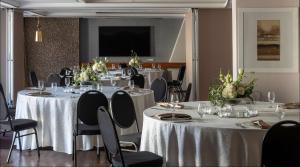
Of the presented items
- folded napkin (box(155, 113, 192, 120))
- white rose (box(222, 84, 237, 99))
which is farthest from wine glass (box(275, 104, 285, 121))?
folded napkin (box(155, 113, 192, 120))

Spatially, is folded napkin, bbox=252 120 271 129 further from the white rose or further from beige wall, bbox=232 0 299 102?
beige wall, bbox=232 0 299 102

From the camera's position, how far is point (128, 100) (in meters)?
4.59

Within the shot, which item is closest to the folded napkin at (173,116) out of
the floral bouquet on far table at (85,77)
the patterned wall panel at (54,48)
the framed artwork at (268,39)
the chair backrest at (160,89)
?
the framed artwork at (268,39)

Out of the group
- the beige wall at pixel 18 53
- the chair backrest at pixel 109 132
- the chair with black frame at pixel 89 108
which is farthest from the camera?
the beige wall at pixel 18 53

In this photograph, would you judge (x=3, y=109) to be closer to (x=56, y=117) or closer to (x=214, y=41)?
(x=56, y=117)

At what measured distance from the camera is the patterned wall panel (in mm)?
14094

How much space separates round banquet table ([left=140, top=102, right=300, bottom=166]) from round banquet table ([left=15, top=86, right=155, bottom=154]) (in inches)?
79.6

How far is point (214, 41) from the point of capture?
1042 cm

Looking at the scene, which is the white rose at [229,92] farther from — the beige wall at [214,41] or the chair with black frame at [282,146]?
the beige wall at [214,41]

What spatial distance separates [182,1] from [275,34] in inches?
167

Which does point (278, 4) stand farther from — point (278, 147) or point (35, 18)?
point (35, 18)

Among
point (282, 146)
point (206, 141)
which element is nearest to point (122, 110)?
point (206, 141)

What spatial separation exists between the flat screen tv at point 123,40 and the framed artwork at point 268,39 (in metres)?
8.74

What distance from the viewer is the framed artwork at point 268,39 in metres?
5.76
